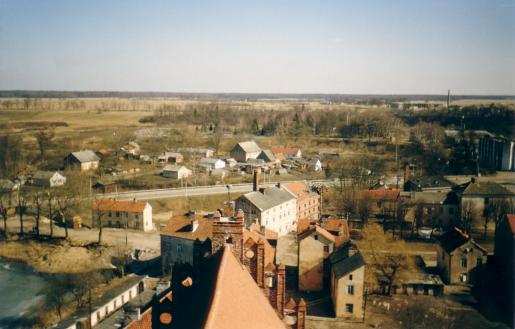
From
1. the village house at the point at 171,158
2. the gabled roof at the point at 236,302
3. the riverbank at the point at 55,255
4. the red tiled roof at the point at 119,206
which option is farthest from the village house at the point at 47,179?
the gabled roof at the point at 236,302

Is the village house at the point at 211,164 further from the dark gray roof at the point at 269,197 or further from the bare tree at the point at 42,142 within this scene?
the dark gray roof at the point at 269,197

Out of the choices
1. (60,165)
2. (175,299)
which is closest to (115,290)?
(175,299)

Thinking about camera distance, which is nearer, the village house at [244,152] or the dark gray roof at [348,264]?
the dark gray roof at [348,264]

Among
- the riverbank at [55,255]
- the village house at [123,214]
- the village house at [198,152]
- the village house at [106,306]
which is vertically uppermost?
the village house at [198,152]

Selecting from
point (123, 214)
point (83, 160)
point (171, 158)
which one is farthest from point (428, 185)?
point (83, 160)

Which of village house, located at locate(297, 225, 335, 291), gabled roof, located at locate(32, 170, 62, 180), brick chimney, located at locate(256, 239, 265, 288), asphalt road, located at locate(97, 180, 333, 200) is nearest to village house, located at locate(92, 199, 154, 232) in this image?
asphalt road, located at locate(97, 180, 333, 200)

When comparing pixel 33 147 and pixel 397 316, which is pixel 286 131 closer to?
pixel 33 147
